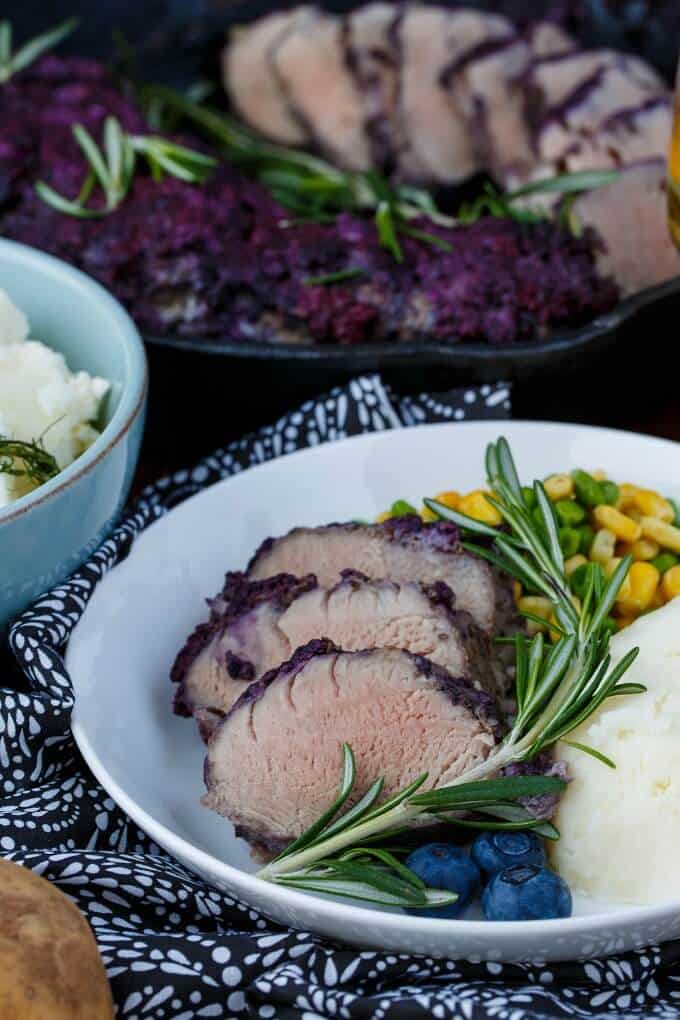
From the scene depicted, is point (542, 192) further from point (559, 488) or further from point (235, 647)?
point (235, 647)

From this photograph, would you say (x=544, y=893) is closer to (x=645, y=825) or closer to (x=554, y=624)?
(x=645, y=825)

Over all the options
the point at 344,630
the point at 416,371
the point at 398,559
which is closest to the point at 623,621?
the point at 398,559

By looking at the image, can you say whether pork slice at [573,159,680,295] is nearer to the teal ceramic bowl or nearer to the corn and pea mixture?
the corn and pea mixture

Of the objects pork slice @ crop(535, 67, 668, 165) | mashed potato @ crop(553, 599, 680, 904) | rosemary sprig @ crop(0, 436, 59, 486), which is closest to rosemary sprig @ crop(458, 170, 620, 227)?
pork slice @ crop(535, 67, 668, 165)

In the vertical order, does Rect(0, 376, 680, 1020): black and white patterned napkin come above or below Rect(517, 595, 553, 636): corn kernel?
below

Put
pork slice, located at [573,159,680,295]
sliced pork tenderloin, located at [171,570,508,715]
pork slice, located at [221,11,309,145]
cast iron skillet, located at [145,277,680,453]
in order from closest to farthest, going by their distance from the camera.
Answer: sliced pork tenderloin, located at [171,570,508,715], cast iron skillet, located at [145,277,680,453], pork slice, located at [573,159,680,295], pork slice, located at [221,11,309,145]
